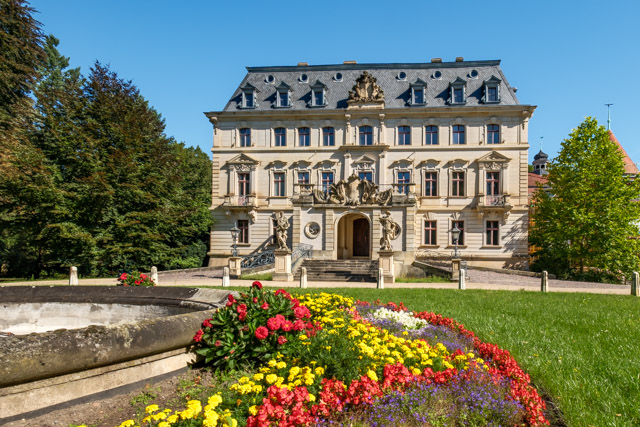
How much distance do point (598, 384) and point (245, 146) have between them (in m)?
30.5

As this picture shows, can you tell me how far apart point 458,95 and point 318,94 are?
1176 cm

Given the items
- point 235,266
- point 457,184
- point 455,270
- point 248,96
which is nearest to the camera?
point 455,270

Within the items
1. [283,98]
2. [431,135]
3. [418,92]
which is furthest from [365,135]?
[283,98]

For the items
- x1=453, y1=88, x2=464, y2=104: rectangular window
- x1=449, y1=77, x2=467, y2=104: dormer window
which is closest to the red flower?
x1=449, y1=77, x2=467, y2=104: dormer window

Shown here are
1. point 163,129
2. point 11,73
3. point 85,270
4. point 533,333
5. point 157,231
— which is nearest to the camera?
point 533,333

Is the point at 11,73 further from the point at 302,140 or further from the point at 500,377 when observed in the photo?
the point at 500,377

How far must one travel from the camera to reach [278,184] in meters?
31.9

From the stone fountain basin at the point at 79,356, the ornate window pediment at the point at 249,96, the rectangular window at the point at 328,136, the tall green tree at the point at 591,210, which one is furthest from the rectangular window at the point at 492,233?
the stone fountain basin at the point at 79,356

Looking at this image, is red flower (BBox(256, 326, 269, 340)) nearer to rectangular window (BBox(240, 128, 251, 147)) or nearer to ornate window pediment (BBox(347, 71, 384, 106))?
ornate window pediment (BBox(347, 71, 384, 106))

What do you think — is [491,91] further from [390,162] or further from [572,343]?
[572,343]

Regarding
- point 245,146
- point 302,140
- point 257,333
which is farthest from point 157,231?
point 257,333

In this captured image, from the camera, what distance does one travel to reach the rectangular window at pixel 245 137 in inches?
1262

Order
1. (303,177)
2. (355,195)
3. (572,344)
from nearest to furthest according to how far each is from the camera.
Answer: (572,344) → (355,195) → (303,177)

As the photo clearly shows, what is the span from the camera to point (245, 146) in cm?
3209
